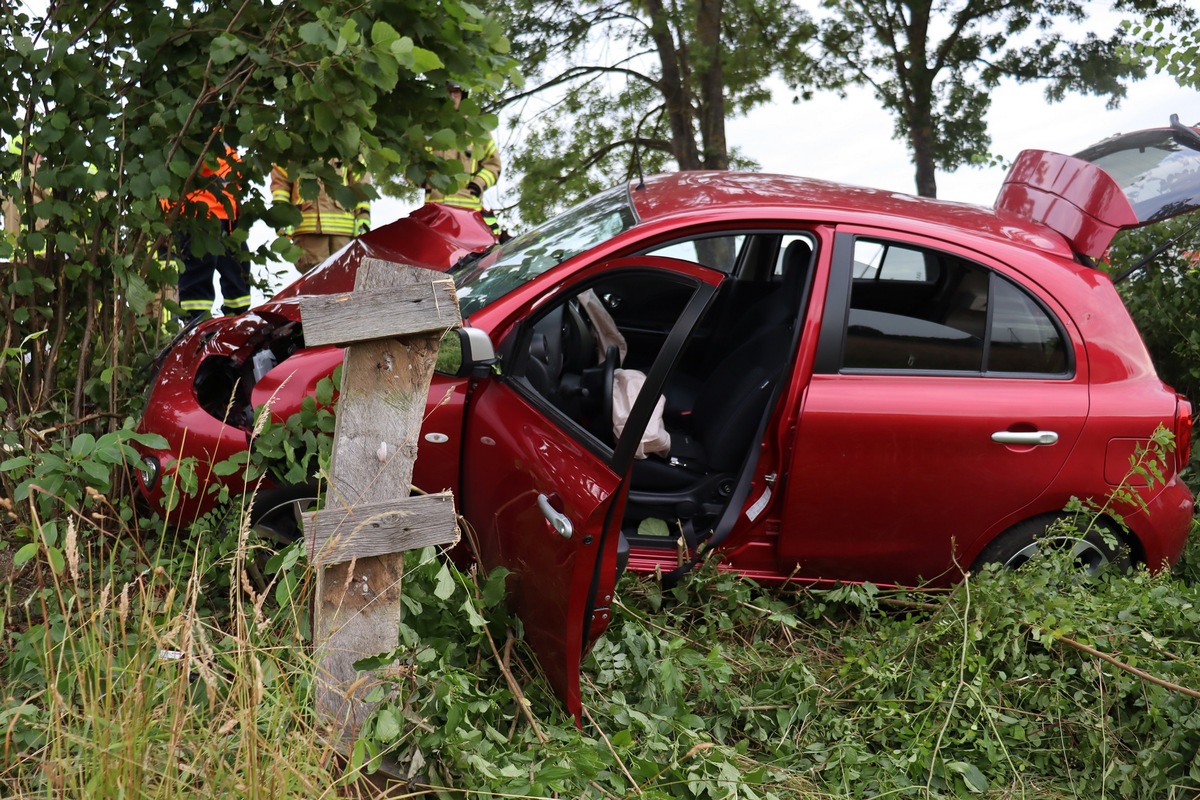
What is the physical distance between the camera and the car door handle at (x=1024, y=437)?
3754 millimetres

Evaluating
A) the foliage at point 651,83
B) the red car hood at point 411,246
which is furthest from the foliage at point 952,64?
the red car hood at point 411,246

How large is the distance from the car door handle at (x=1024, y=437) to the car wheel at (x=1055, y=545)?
0.97 feet

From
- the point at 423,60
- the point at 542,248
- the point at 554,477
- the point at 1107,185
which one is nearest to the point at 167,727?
the point at 554,477

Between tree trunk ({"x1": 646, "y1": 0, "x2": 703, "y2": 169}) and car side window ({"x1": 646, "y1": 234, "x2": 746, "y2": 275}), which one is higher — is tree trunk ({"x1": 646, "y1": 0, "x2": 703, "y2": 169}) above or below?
above

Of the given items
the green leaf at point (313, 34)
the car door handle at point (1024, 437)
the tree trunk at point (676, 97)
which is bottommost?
the car door handle at point (1024, 437)

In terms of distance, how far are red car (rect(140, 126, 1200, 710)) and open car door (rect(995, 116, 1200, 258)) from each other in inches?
0.5

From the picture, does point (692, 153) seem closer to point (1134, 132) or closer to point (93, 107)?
point (1134, 132)

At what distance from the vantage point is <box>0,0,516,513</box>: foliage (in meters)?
3.88

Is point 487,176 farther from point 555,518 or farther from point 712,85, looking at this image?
point 555,518

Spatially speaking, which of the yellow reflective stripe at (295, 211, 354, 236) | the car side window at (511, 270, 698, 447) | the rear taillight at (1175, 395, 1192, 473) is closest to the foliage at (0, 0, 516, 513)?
the car side window at (511, 270, 698, 447)

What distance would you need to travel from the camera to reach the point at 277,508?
12.1 feet

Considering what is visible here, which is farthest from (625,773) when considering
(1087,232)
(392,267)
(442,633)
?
A: (1087,232)

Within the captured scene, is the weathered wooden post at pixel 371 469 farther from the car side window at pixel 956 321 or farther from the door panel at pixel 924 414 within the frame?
the car side window at pixel 956 321

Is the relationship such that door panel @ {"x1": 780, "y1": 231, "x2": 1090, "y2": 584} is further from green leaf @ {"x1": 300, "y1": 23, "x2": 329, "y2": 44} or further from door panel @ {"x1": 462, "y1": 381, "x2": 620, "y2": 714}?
green leaf @ {"x1": 300, "y1": 23, "x2": 329, "y2": 44}
